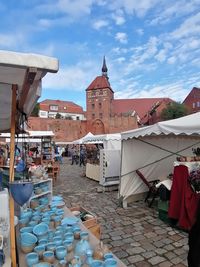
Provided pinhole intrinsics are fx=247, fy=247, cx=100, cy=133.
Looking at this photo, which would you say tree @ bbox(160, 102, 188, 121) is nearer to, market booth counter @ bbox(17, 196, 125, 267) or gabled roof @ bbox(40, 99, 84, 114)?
gabled roof @ bbox(40, 99, 84, 114)

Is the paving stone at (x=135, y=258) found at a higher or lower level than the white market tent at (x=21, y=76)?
lower

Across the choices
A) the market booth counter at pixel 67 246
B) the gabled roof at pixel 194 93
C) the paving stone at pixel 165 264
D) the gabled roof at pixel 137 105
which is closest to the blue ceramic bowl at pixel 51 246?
the market booth counter at pixel 67 246

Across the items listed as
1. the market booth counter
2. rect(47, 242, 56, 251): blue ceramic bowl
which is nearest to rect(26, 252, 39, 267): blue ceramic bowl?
the market booth counter

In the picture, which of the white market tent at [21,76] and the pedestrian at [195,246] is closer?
the white market tent at [21,76]

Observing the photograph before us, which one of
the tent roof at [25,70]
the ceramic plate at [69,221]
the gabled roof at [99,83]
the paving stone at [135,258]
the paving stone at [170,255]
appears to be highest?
the gabled roof at [99,83]

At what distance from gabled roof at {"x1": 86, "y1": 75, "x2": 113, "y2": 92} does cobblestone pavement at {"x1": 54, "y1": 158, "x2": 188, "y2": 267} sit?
1792 inches

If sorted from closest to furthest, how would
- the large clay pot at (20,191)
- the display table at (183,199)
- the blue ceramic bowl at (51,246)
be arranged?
the large clay pot at (20,191) → the blue ceramic bowl at (51,246) → the display table at (183,199)

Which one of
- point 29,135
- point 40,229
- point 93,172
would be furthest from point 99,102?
point 40,229

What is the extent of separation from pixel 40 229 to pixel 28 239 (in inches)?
8.5

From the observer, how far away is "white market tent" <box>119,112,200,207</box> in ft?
21.7

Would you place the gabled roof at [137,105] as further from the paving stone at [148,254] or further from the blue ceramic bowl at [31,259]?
the blue ceramic bowl at [31,259]

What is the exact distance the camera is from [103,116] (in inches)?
1892

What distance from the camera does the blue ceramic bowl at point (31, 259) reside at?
6.13ft

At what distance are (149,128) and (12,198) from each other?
4226 mm
